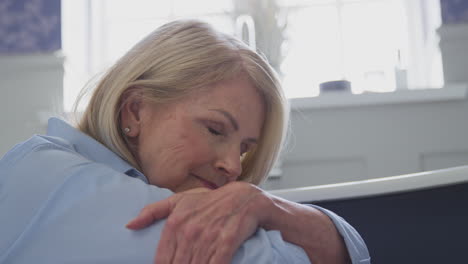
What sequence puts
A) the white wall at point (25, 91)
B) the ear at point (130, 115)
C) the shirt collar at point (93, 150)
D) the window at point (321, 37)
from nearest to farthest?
Answer: the shirt collar at point (93, 150) → the ear at point (130, 115) → the white wall at point (25, 91) → the window at point (321, 37)

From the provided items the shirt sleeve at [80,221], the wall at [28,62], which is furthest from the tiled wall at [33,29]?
the shirt sleeve at [80,221]

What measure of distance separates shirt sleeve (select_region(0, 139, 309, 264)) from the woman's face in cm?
27

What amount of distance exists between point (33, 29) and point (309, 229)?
79.9 inches

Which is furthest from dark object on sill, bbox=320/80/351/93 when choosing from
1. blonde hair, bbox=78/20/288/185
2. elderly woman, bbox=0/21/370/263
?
blonde hair, bbox=78/20/288/185

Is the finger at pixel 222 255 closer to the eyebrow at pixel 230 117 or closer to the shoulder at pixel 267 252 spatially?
the shoulder at pixel 267 252

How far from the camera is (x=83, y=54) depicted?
2570 mm

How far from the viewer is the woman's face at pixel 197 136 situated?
0.87 m

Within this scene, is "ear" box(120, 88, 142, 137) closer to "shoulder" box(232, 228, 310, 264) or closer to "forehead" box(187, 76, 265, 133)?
"forehead" box(187, 76, 265, 133)

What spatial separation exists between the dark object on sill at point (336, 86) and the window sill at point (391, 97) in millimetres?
59

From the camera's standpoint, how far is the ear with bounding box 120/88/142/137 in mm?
904

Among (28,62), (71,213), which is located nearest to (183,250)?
(71,213)

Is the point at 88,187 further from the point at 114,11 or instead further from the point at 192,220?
the point at 114,11

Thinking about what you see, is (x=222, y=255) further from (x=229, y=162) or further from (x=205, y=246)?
(x=229, y=162)

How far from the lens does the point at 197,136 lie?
87 cm
